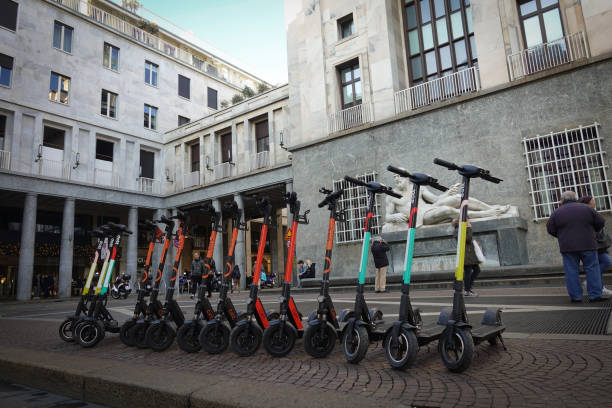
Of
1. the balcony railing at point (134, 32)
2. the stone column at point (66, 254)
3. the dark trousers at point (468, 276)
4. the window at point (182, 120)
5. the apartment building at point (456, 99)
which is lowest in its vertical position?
the dark trousers at point (468, 276)

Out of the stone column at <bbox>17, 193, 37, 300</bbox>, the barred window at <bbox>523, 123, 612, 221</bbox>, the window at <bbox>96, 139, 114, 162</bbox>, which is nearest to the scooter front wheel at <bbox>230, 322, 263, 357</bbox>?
the barred window at <bbox>523, 123, 612, 221</bbox>

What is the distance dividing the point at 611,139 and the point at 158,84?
97.2 feet

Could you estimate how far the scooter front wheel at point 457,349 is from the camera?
3020 millimetres

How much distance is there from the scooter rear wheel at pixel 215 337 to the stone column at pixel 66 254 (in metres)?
24.0

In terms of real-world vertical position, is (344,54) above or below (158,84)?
below

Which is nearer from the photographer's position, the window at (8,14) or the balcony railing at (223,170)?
the window at (8,14)

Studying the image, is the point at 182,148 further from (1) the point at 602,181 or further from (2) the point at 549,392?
(2) the point at 549,392

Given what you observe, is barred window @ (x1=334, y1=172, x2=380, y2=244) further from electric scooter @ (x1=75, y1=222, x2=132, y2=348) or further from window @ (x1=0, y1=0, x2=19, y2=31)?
window @ (x1=0, y1=0, x2=19, y2=31)

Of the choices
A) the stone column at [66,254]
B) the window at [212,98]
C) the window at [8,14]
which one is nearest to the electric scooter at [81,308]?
the stone column at [66,254]

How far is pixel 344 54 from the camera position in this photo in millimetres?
19797

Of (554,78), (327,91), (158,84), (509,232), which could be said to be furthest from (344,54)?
(158,84)

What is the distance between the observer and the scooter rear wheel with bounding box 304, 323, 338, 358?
3.94 m

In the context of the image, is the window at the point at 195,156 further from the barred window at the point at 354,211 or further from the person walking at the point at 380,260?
the person walking at the point at 380,260

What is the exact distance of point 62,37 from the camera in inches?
1072
